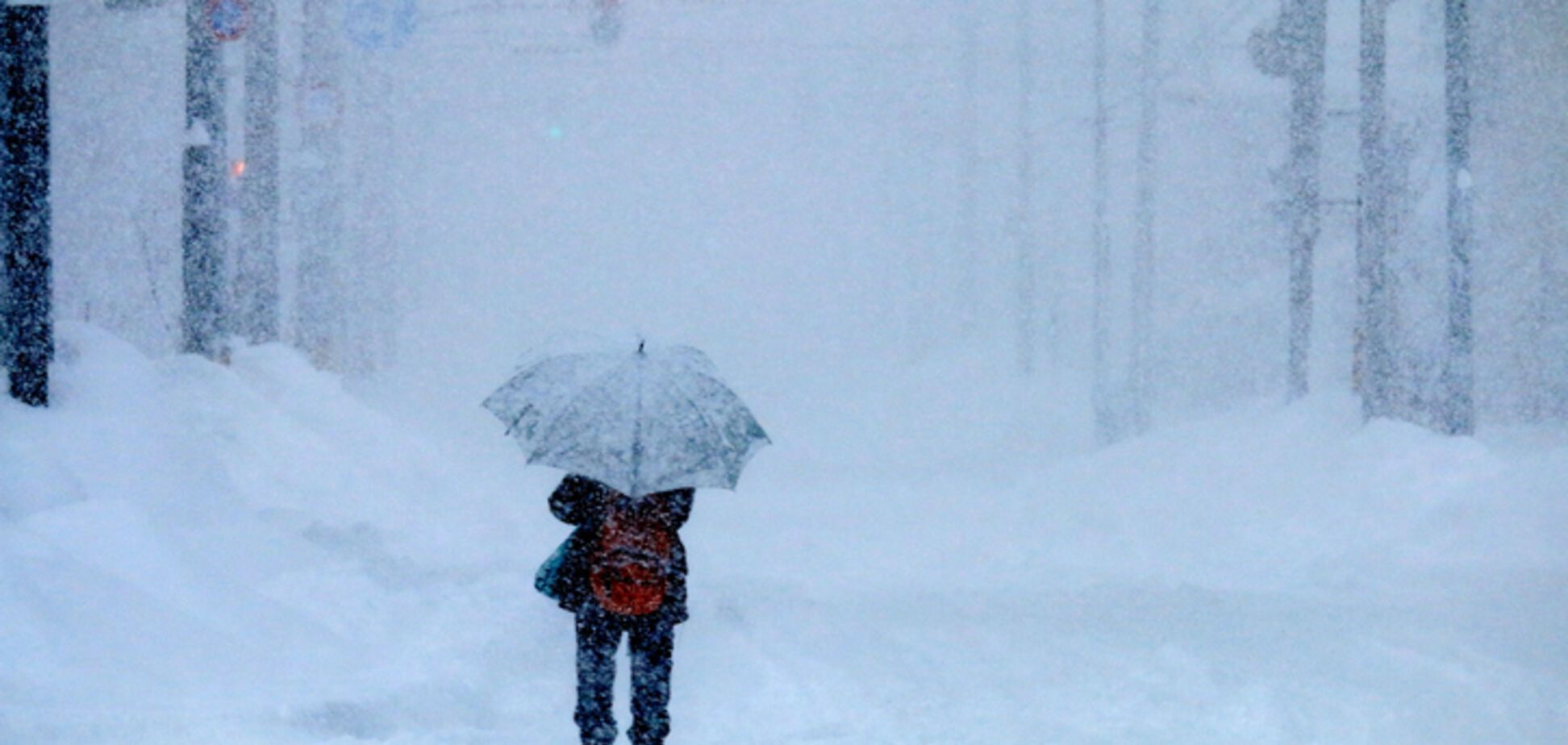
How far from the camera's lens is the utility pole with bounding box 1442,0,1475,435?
12.9 meters

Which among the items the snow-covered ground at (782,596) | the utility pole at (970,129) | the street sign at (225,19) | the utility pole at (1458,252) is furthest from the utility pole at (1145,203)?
the street sign at (225,19)

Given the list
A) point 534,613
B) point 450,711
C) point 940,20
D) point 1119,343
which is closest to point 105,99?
point 534,613

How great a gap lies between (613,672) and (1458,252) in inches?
407

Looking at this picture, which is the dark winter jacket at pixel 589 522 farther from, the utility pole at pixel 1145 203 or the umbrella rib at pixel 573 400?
the utility pole at pixel 1145 203

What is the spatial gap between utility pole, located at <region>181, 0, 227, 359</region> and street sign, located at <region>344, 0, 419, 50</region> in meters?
2.92

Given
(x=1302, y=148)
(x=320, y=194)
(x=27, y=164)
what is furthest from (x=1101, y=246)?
(x=27, y=164)

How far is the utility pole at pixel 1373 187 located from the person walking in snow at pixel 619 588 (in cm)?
977

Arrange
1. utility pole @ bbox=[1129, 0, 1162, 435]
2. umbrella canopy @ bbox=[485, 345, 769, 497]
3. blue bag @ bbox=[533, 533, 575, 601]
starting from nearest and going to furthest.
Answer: umbrella canopy @ bbox=[485, 345, 769, 497], blue bag @ bbox=[533, 533, 575, 601], utility pole @ bbox=[1129, 0, 1162, 435]

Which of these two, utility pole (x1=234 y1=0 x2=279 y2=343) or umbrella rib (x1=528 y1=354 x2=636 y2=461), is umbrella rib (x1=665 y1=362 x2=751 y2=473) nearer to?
umbrella rib (x1=528 y1=354 x2=636 y2=461)

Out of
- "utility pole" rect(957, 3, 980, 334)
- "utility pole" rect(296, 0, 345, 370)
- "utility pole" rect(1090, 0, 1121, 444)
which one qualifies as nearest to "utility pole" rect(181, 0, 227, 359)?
"utility pole" rect(296, 0, 345, 370)

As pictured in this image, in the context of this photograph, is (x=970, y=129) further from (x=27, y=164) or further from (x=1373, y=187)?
(x=27, y=164)

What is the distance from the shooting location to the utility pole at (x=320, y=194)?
20516 mm

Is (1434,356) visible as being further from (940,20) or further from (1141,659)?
(940,20)

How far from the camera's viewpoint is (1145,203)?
2020cm
